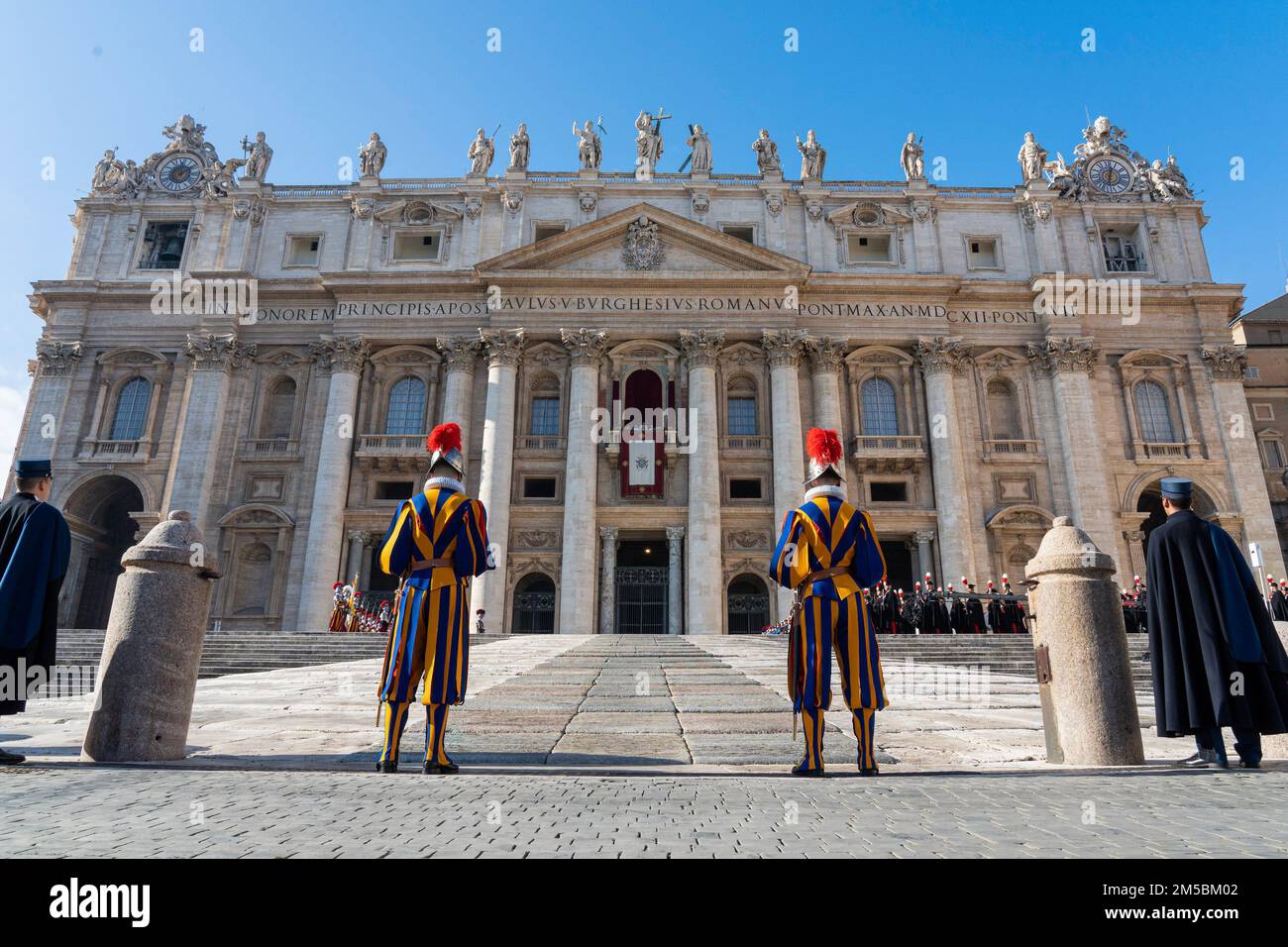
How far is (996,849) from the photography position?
8.26 ft

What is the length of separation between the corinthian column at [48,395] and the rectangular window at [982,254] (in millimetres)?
34864

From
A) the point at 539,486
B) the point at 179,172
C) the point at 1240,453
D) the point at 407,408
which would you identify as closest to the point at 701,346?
the point at 539,486

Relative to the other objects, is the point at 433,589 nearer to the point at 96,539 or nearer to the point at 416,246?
the point at 416,246

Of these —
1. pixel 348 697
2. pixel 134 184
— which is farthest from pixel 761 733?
pixel 134 184

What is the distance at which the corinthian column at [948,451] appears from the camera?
25.7 meters

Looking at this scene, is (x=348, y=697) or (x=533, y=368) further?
(x=533, y=368)

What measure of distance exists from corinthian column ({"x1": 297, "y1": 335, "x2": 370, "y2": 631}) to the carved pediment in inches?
245

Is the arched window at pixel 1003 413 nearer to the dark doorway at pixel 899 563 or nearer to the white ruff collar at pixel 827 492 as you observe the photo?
the dark doorway at pixel 899 563

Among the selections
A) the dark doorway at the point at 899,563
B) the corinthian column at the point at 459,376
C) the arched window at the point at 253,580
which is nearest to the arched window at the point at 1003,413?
the dark doorway at the point at 899,563

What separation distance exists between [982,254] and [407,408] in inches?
933

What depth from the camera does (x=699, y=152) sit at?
1242 inches

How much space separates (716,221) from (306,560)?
20.1 meters

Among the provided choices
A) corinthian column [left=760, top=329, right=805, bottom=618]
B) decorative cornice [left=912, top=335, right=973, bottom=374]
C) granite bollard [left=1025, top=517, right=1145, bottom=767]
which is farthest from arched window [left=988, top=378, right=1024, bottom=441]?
granite bollard [left=1025, top=517, right=1145, bottom=767]
